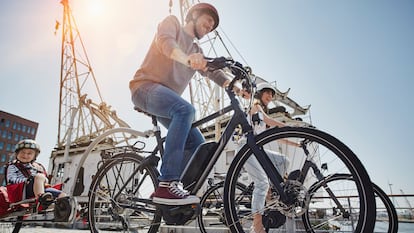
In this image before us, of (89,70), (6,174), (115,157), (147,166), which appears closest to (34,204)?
(6,174)

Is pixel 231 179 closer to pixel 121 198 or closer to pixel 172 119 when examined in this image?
pixel 172 119

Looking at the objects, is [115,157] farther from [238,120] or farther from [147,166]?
[238,120]

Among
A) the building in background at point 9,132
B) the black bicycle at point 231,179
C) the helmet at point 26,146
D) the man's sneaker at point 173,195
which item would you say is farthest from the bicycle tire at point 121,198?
the building in background at point 9,132

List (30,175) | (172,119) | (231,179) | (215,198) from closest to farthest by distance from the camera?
(231,179) < (172,119) < (30,175) < (215,198)

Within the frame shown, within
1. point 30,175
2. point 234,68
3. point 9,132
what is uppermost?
point 9,132

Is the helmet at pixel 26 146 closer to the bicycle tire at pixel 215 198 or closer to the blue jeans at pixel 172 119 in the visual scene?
the blue jeans at pixel 172 119

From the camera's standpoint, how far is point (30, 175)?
121 inches

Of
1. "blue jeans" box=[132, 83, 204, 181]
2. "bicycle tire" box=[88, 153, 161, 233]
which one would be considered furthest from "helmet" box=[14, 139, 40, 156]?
"blue jeans" box=[132, 83, 204, 181]

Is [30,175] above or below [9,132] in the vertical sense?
below

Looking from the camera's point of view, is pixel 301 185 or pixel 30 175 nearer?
pixel 301 185

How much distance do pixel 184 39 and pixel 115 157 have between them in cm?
125

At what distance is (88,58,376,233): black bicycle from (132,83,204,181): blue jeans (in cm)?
15

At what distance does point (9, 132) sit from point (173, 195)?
2471 inches

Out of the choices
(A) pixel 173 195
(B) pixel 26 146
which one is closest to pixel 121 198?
(A) pixel 173 195
